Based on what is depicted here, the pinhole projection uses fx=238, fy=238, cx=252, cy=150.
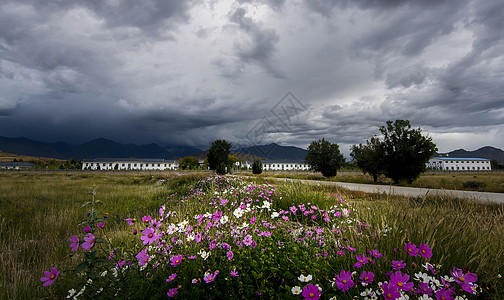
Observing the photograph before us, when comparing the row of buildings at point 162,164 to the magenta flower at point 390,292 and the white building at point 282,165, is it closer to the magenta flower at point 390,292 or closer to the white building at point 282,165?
the white building at point 282,165

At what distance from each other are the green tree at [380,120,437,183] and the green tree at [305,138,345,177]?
17877 mm

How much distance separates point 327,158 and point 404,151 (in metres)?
19.8

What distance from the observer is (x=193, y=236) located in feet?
9.56

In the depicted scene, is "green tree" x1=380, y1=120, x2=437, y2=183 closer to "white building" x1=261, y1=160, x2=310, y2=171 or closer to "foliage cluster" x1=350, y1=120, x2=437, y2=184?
"foliage cluster" x1=350, y1=120, x2=437, y2=184

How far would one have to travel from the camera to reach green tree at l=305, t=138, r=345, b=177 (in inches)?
1687

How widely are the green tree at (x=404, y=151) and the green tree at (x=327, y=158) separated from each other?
58.7ft

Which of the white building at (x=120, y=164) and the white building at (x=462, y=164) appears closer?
the white building at (x=120, y=164)

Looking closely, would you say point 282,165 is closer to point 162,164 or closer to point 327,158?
point 162,164

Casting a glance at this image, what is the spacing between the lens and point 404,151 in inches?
917

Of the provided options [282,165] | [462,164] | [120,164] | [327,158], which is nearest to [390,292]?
[327,158]

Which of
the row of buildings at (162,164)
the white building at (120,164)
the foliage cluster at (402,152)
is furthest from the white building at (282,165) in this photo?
the foliage cluster at (402,152)

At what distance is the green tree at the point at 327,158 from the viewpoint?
141ft

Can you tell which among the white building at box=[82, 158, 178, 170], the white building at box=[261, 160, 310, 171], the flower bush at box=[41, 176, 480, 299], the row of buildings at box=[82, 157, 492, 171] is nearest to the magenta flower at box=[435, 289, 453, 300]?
the flower bush at box=[41, 176, 480, 299]

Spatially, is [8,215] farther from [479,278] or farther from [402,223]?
[479,278]
